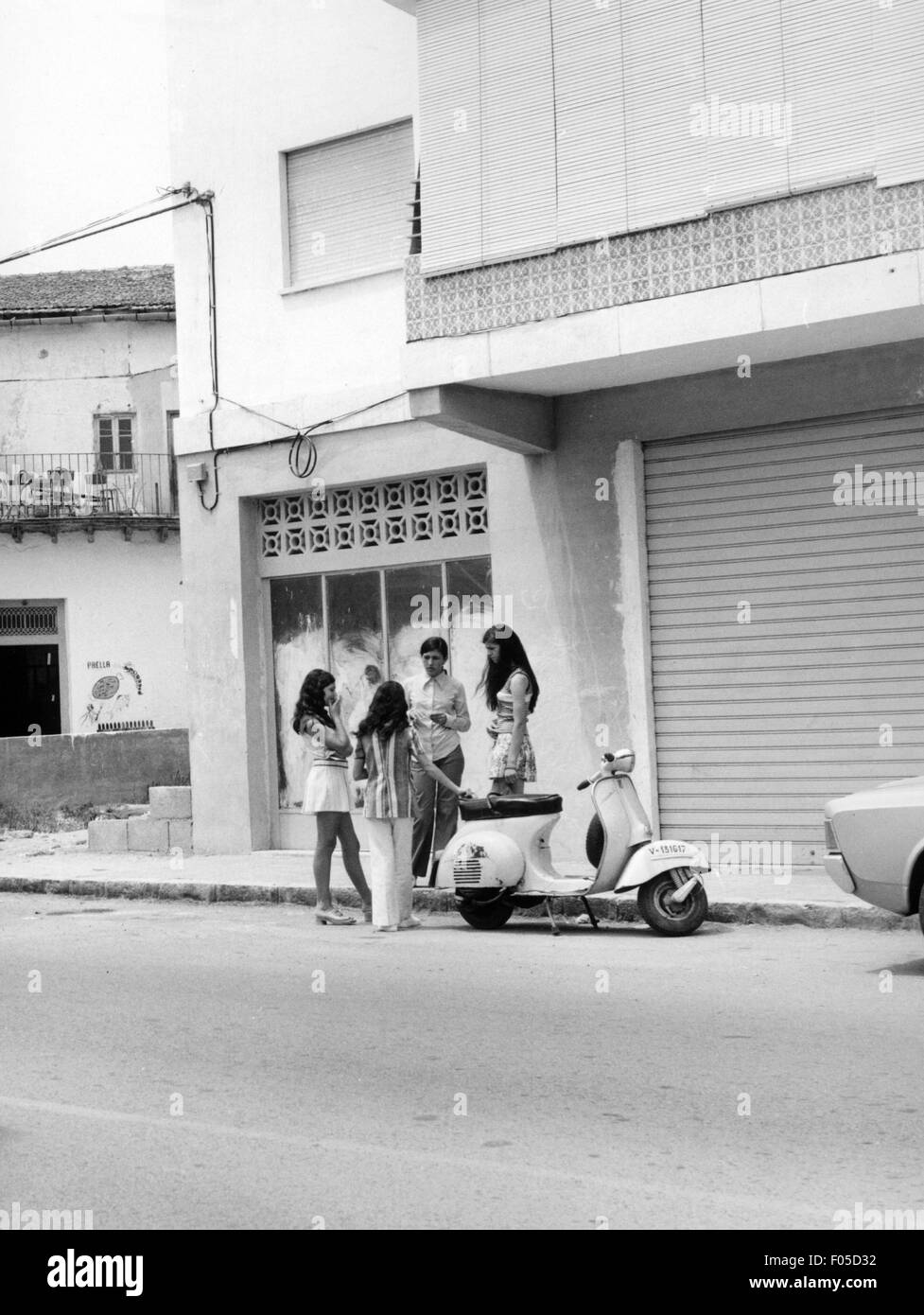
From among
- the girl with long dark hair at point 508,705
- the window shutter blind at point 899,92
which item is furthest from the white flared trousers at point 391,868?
the window shutter blind at point 899,92

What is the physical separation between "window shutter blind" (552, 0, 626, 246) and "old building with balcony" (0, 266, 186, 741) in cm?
1810

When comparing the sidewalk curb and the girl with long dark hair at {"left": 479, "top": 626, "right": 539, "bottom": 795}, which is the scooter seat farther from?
the girl with long dark hair at {"left": 479, "top": 626, "right": 539, "bottom": 795}

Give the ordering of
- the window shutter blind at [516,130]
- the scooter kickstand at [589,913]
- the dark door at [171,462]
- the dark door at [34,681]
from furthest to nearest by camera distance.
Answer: the dark door at [171,462] < the dark door at [34,681] < the window shutter blind at [516,130] < the scooter kickstand at [589,913]

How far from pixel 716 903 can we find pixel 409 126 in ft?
26.0

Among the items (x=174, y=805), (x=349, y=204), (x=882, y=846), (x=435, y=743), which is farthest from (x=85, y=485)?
(x=882, y=846)

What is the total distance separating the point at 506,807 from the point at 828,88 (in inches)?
218

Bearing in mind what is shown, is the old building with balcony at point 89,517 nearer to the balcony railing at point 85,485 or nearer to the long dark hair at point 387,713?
the balcony railing at point 85,485

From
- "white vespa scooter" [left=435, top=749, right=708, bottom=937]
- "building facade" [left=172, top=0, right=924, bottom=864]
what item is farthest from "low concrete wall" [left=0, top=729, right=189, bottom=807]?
"white vespa scooter" [left=435, top=749, right=708, bottom=937]

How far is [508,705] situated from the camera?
40.9 feet

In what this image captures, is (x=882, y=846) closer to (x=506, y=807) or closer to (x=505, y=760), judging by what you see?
(x=506, y=807)

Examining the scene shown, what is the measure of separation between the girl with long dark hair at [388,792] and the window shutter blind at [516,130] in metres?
4.24

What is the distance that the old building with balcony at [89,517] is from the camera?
3030 cm
